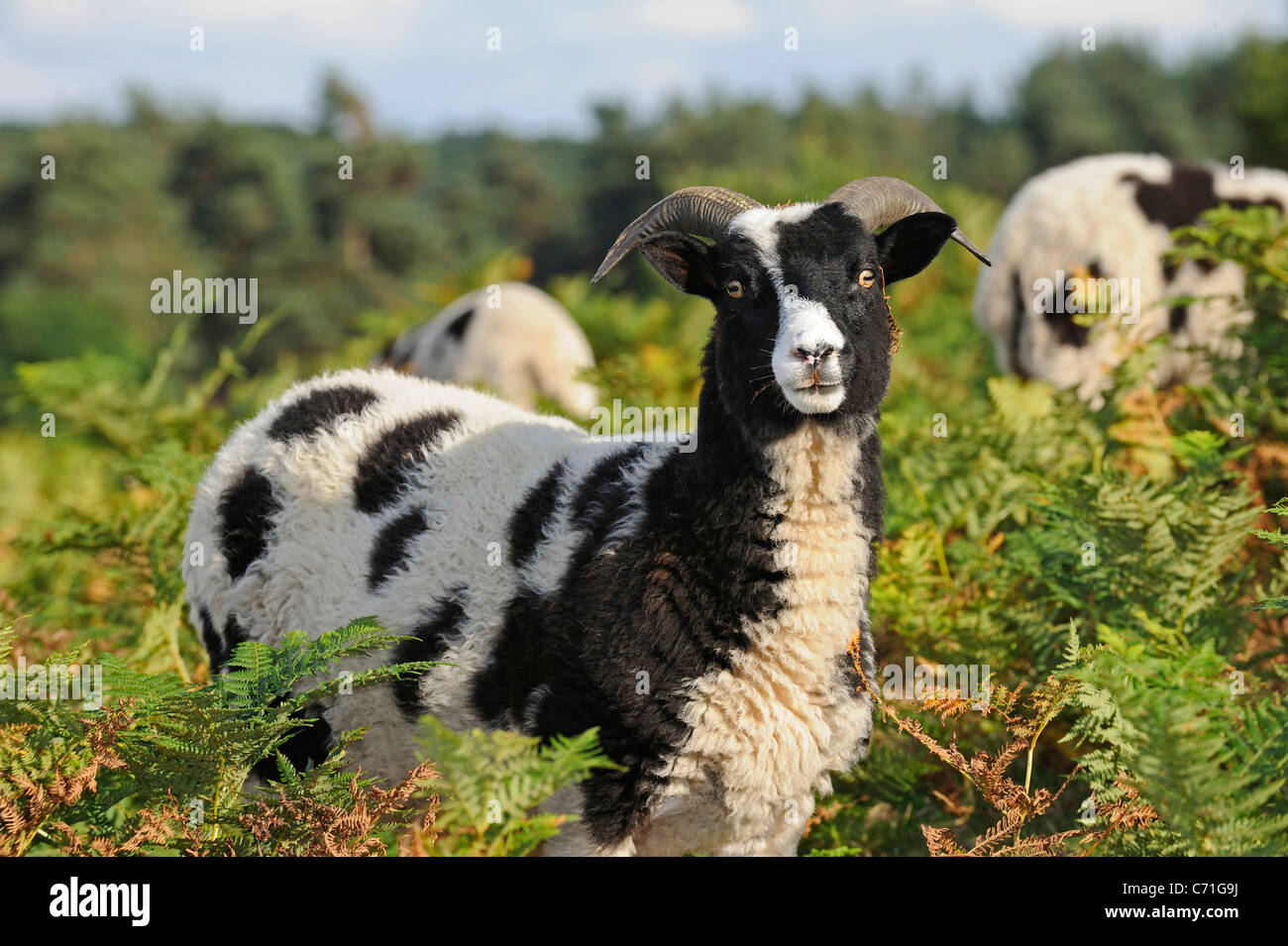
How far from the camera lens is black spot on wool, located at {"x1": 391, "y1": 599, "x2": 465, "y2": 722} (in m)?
4.52

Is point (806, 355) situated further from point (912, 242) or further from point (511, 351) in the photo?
point (511, 351)

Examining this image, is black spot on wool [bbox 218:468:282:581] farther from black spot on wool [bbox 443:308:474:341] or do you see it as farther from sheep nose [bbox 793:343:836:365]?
black spot on wool [bbox 443:308:474:341]

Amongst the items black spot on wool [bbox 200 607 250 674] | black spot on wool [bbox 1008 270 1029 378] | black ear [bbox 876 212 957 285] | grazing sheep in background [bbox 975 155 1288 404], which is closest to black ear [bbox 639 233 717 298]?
black ear [bbox 876 212 957 285]

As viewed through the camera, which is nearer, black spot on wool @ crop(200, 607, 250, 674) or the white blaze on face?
the white blaze on face

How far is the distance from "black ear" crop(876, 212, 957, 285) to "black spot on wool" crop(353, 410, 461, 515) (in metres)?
2.06

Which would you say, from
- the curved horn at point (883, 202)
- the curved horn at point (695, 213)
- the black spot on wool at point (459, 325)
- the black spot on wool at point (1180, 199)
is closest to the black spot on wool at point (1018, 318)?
the black spot on wool at point (1180, 199)

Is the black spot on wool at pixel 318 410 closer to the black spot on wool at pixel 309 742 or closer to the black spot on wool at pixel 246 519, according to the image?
the black spot on wool at pixel 246 519

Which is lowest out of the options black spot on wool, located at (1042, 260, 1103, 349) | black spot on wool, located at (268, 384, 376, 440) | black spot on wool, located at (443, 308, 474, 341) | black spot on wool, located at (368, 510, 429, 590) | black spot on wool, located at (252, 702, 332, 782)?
black spot on wool, located at (252, 702, 332, 782)

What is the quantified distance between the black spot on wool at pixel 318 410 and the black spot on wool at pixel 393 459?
0.29 m

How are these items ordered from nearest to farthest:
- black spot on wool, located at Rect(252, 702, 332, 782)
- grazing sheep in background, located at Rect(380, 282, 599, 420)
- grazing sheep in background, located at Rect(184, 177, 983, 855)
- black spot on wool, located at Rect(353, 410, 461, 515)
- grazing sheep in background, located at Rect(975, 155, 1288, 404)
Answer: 1. grazing sheep in background, located at Rect(184, 177, 983, 855)
2. black spot on wool, located at Rect(252, 702, 332, 782)
3. black spot on wool, located at Rect(353, 410, 461, 515)
4. grazing sheep in background, located at Rect(975, 155, 1288, 404)
5. grazing sheep in background, located at Rect(380, 282, 599, 420)

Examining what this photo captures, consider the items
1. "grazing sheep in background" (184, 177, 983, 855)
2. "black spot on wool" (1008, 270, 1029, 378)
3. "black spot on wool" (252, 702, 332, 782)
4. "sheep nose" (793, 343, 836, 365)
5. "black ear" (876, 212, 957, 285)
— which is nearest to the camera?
"sheep nose" (793, 343, 836, 365)

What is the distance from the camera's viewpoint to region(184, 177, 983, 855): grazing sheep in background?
404 centimetres

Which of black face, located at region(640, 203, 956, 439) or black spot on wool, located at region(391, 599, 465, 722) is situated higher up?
black face, located at region(640, 203, 956, 439)

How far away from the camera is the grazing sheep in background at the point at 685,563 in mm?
4043
